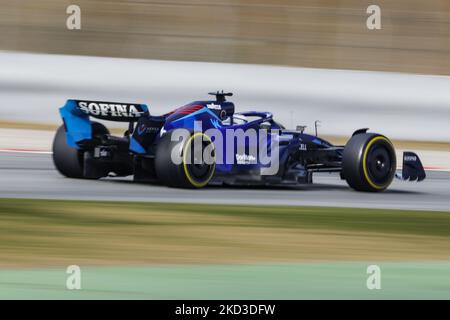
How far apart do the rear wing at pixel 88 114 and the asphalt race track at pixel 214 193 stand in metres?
0.56

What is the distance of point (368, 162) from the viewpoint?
12242 mm

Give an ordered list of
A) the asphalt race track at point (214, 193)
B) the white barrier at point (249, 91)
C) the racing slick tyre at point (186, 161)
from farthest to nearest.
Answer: the white barrier at point (249, 91) → the racing slick tyre at point (186, 161) → the asphalt race track at point (214, 193)

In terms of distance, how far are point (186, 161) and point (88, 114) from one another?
1.23 m

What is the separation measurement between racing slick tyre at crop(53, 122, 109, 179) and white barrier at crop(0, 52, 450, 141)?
4.97 m

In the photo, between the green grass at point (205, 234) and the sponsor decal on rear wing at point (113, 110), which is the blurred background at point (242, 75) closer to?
the green grass at point (205, 234)

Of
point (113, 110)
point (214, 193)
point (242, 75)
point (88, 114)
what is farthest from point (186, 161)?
point (242, 75)

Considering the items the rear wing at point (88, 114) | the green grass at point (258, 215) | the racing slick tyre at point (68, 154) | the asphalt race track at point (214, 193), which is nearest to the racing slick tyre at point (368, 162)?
the asphalt race track at point (214, 193)

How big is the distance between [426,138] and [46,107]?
611 cm

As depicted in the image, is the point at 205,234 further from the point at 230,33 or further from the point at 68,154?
the point at 230,33

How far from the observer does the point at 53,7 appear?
61.9ft

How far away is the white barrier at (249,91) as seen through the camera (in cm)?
1736

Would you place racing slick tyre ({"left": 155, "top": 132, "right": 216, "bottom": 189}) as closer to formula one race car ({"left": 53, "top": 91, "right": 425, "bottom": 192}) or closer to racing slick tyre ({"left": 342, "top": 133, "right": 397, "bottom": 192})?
formula one race car ({"left": 53, "top": 91, "right": 425, "bottom": 192})

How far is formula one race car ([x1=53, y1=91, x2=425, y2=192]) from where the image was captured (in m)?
11.7
